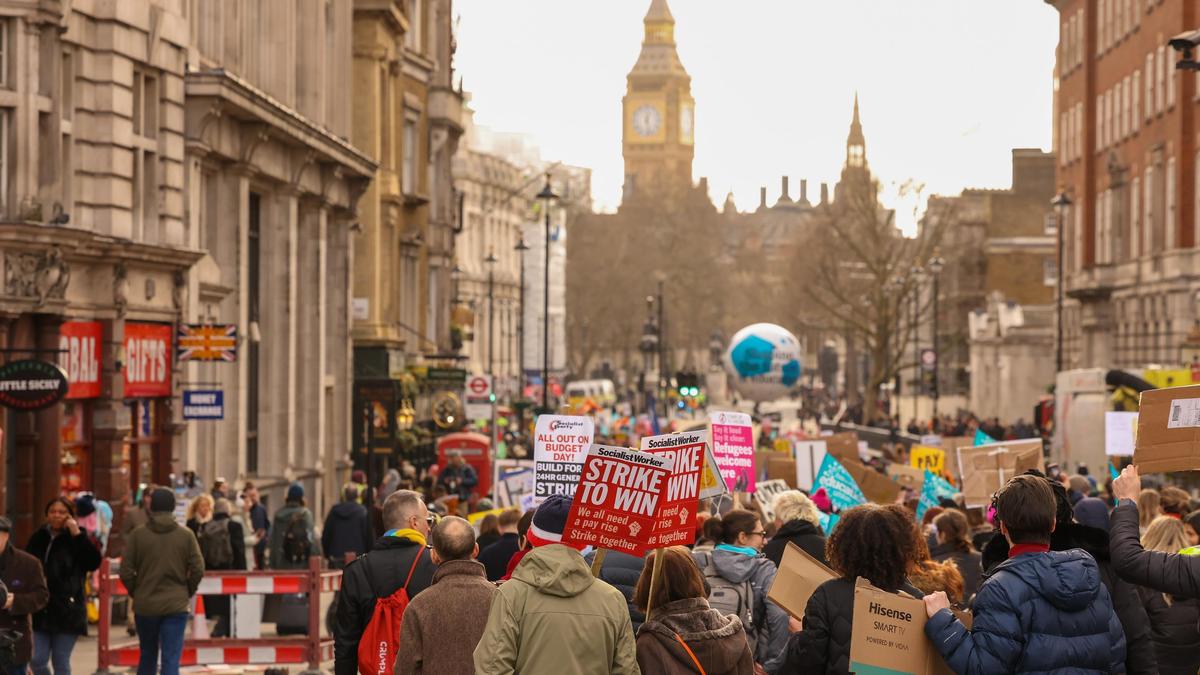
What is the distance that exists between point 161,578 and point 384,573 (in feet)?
15.5

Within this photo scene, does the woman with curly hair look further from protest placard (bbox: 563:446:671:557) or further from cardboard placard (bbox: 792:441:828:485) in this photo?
cardboard placard (bbox: 792:441:828:485)

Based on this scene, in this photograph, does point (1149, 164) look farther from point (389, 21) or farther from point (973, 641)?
point (973, 641)

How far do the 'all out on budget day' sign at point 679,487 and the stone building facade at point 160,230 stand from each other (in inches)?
497

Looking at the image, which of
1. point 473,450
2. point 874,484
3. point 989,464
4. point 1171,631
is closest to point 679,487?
point 1171,631

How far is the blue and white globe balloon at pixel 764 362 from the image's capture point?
70000 millimetres

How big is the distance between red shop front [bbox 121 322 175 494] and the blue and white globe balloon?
1763 inches

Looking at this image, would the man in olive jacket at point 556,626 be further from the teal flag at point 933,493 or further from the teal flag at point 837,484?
the teal flag at point 933,493

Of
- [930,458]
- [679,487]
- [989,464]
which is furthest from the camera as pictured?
[930,458]

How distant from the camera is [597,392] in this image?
100 meters

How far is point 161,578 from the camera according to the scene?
14.5 metres

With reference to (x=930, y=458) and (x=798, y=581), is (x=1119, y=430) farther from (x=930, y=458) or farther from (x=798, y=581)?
(x=798, y=581)

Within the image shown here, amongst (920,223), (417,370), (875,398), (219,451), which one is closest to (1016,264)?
(920,223)

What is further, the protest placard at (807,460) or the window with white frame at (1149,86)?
the window with white frame at (1149,86)

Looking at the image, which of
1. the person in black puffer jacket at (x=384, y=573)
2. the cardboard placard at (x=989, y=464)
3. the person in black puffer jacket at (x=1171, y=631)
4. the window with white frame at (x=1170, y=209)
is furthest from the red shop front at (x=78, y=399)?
the window with white frame at (x=1170, y=209)
